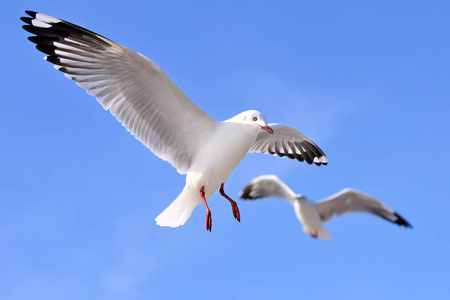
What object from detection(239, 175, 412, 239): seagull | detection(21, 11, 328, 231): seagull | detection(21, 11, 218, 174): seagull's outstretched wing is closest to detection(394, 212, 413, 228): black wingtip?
detection(239, 175, 412, 239): seagull

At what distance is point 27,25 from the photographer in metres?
4.86

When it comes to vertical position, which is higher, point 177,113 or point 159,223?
point 177,113

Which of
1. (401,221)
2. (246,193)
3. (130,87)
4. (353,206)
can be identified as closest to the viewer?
(130,87)

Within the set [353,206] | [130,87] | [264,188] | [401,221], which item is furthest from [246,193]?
[130,87]

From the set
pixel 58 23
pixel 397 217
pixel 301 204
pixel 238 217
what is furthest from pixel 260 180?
pixel 58 23

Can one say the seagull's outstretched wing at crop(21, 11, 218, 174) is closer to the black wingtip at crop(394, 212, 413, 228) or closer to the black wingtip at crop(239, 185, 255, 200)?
the black wingtip at crop(239, 185, 255, 200)

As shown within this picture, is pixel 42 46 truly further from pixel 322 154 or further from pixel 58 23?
pixel 322 154

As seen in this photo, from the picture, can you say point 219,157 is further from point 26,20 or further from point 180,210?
point 26,20

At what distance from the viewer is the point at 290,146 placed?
6.41m

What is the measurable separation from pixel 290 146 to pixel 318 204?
9.09 ft

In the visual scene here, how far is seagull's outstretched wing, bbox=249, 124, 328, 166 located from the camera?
621cm

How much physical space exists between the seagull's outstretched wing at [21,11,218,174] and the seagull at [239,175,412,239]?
369 centimetres

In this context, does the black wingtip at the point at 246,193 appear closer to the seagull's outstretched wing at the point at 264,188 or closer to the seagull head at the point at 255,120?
the seagull's outstretched wing at the point at 264,188

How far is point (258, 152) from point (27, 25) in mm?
2630
